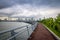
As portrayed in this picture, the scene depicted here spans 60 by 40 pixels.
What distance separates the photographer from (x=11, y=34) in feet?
23.6

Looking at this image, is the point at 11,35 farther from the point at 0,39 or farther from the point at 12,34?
the point at 0,39

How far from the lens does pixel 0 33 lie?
540 cm

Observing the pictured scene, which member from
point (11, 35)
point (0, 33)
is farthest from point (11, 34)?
point (0, 33)

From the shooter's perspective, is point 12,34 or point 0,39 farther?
point 12,34

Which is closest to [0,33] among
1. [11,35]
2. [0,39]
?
[0,39]

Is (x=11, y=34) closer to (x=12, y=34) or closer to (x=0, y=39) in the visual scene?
(x=12, y=34)

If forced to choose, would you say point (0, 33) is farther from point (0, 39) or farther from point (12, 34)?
point (12, 34)

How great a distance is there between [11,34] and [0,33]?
183cm

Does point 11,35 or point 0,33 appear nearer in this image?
point 0,33

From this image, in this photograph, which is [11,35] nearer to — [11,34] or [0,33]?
[11,34]

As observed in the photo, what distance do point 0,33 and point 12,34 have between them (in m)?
1.92

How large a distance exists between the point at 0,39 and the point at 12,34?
6.72 ft

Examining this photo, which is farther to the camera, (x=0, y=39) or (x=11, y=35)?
(x=11, y=35)

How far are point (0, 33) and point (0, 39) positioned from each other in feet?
0.85
